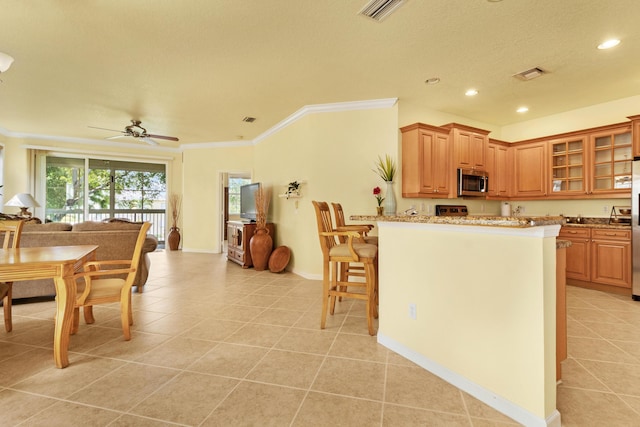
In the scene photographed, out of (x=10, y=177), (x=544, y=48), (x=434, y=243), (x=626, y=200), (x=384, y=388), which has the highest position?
(x=544, y=48)

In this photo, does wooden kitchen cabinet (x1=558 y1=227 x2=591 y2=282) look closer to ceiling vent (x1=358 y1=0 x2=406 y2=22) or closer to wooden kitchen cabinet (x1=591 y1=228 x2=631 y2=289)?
wooden kitchen cabinet (x1=591 y1=228 x2=631 y2=289)

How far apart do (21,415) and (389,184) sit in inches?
150

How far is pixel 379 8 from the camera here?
2.32m

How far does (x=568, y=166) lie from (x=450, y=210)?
1.92 meters

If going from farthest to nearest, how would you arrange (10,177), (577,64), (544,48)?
(10,177) → (577,64) → (544,48)

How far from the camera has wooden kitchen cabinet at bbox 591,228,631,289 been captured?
12.3 feet

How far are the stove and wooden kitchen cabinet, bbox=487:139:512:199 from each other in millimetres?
525

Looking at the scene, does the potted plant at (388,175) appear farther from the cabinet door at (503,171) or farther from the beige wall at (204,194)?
the beige wall at (204,194)

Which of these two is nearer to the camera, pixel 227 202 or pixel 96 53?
pixel 96 53

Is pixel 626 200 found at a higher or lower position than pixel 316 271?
→ higher

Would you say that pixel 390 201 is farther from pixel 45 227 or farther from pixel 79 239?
pixel 45 227

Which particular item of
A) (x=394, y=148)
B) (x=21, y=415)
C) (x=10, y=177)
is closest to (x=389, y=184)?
(x=394, y=148)

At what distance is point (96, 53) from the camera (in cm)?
306

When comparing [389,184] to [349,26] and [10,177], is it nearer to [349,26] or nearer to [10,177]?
[349,26]
